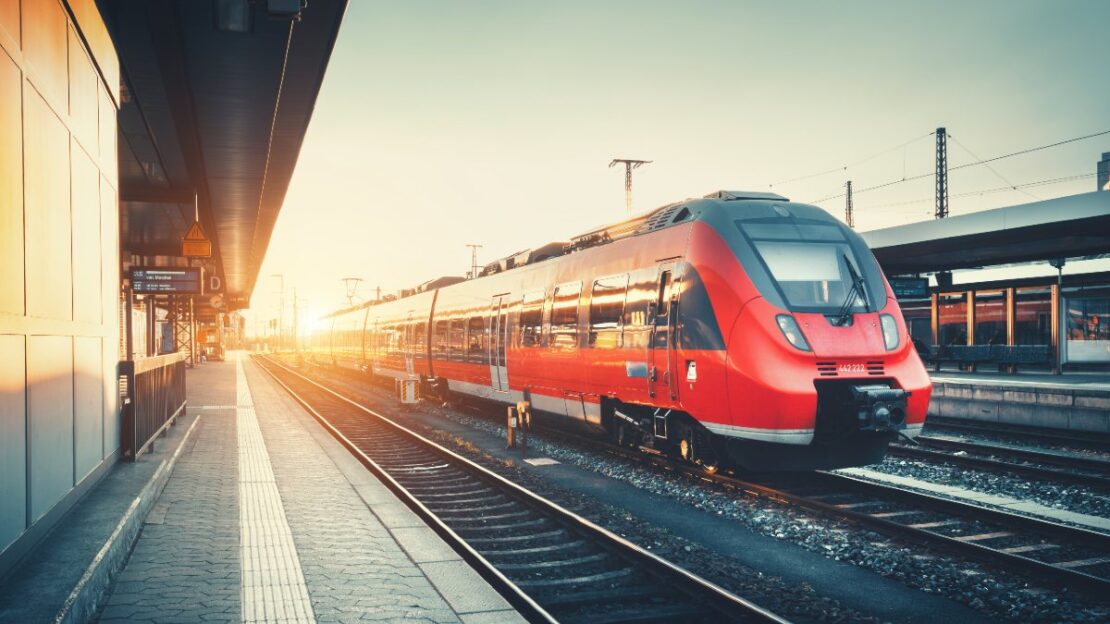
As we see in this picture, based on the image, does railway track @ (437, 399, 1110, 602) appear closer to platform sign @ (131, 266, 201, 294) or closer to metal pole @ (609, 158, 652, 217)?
platform sign @ (131, 266, 201, 294)

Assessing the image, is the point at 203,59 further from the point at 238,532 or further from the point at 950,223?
the point at 950,223

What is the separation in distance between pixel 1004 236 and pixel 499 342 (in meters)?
10.7

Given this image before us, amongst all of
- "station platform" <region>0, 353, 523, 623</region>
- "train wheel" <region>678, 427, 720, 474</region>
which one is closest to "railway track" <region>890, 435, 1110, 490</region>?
"train wheel" <region>678, 427, 720, 474</region>

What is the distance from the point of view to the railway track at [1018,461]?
30.6ft

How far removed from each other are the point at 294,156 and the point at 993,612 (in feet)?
39.0

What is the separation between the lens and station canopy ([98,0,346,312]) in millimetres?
8078

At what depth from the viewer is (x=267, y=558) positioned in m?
6.19

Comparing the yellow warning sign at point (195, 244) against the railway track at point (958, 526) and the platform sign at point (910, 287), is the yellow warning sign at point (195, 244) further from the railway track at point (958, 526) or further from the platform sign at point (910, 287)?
the platform sign at point (910, 287)

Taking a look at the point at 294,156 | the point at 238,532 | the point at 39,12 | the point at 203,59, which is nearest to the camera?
the point at 39,12

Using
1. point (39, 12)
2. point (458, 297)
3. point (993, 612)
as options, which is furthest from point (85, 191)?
point (458, 297)

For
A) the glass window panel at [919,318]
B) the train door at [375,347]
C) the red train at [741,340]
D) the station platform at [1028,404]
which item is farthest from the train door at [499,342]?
the glass window panel at [919,318]

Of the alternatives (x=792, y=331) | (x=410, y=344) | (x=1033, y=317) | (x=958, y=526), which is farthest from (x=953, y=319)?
(x=958, y=526)

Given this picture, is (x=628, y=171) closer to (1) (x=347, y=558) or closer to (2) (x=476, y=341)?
(2) (x=476, y=341)

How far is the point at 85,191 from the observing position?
7707 mm
